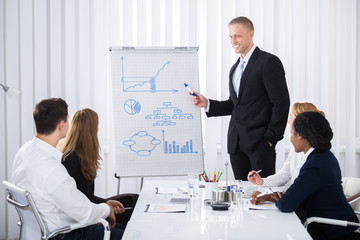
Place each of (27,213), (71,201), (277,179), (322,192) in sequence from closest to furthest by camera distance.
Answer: (71,201) < (27,213) < (322,192) < (277,179)

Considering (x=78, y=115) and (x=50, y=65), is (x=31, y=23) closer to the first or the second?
(x=50, y=65)

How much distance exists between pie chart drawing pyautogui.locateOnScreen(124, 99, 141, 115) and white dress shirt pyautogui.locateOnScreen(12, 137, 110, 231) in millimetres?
1305

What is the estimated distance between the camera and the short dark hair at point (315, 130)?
2424 millimetres

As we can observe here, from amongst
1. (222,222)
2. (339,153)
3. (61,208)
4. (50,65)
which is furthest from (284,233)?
(50,65)

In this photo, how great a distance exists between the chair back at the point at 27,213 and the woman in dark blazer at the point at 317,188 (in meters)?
1.12

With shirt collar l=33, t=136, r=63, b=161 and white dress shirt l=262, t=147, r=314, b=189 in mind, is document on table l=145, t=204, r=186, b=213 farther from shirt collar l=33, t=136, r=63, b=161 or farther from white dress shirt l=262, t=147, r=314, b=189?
white dress shirt l=262, t=147, r=314, b=189

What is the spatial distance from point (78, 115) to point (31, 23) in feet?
6.38

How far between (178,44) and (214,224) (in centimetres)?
259

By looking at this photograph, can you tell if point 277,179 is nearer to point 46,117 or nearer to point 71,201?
point 71,201

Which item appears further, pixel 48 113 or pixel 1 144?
pixel 1 144

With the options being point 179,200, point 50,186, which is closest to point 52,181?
point 50,186

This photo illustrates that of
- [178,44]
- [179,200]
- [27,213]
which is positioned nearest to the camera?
[27,213]

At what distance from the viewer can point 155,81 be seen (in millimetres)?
3580

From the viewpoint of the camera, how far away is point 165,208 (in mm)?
2359
